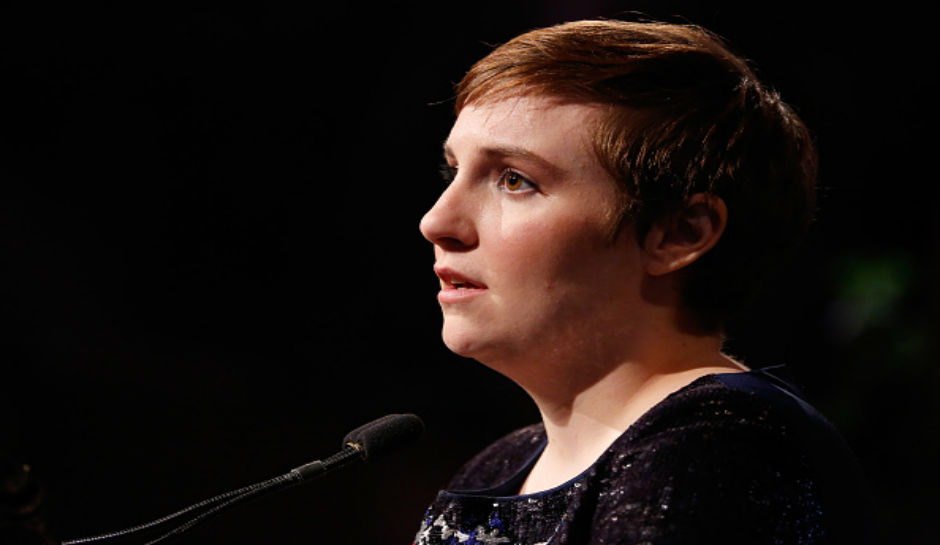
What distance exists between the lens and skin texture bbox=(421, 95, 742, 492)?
1129mm

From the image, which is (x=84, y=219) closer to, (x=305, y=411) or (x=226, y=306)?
(x=226, y=306)

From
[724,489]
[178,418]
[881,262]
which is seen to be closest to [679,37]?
[724,489]

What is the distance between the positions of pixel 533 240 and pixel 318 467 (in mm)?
402

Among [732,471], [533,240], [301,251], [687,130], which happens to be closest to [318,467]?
[533,240]

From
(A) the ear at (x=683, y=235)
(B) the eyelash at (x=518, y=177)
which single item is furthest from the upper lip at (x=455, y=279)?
(A) the ear at (x=683, y=235)

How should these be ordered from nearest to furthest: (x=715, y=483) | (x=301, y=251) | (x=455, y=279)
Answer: (x=715, y=483) → (x=455, y=279) → (x=301, y=251)

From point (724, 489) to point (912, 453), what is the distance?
1.48 meters

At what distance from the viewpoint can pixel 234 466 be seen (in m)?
2.25

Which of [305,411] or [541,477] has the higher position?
[541,477]

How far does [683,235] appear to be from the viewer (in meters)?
1.17

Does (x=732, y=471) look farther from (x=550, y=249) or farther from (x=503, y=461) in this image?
(x=503, y=461)

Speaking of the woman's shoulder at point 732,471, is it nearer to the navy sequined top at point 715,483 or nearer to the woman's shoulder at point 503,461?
the navy sequined top at point 715,483

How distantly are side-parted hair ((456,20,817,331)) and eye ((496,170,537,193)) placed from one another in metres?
0.10

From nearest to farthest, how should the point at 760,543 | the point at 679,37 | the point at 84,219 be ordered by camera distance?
the point at 760,543 → the point at 679,37 → the point at 84,219
